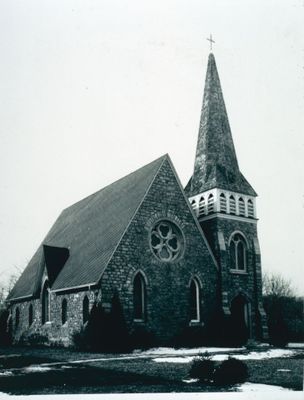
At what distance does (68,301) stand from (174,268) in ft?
20.2

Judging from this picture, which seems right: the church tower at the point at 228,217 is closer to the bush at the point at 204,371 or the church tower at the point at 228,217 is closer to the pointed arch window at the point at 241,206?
the pointed arch window at the point at 241,206

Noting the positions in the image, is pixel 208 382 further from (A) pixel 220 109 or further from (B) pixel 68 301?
(A) pixel 220 109

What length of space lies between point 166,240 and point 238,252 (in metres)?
6.11

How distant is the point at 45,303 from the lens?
33.2m

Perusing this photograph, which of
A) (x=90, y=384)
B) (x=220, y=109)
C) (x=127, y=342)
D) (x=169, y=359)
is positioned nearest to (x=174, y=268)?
(x=127, y=342)

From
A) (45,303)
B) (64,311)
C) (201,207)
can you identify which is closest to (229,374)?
(64,311)

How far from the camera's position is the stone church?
89.4 ft

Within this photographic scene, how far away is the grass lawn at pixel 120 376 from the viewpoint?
12.9 m

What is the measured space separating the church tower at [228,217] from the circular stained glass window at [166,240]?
3125mm

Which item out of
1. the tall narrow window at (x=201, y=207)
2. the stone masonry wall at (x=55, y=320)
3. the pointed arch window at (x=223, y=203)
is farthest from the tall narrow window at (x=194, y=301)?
the stone masonry wall at (x=55, y=320)

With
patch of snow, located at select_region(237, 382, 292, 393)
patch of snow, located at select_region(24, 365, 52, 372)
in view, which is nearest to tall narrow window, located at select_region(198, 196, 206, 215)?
patch of snow, located at select_region(24, 365, 52, 372)

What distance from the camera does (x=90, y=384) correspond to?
1363 cm

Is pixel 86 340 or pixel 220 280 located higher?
pixel 220 280

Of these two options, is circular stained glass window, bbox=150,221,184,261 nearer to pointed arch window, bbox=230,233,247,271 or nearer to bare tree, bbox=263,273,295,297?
pointed arch window, bbox=230,233,247,271
